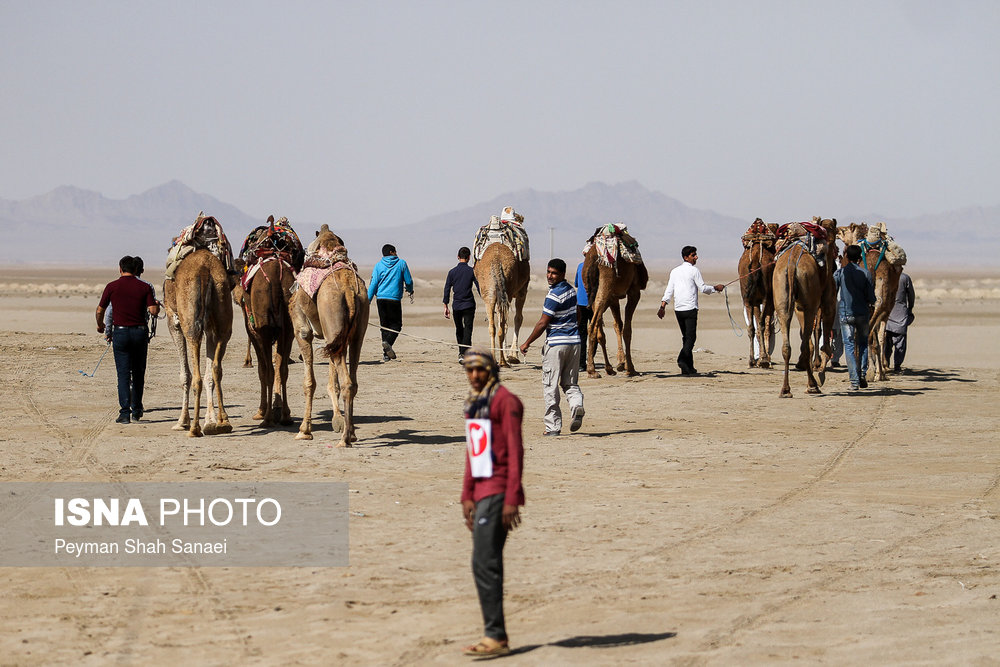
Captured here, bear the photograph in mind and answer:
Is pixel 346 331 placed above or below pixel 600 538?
above

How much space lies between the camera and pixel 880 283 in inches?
813

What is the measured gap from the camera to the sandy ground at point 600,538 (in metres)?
7.32

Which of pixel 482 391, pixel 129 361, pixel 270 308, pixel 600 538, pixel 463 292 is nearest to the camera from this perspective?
pixel 482 391

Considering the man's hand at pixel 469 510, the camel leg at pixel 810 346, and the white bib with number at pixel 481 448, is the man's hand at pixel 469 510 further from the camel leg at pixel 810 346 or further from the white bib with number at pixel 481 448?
the camel leg at pixel 810 346

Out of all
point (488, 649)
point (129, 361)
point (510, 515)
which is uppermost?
point (129, 361)

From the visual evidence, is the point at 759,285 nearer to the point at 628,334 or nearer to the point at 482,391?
the point at 628,334

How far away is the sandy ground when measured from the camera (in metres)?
7.32

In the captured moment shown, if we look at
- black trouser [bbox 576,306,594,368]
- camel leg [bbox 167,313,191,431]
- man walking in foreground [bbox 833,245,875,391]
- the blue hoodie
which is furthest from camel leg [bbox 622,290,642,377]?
camel leg [bbox 167,313,191,431]

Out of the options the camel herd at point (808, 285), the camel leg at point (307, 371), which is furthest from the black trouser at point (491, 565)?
the camel herd at point (808, 285)

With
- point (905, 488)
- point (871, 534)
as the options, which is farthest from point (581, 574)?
point (905, 488)

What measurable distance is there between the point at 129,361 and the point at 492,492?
31.8 ft

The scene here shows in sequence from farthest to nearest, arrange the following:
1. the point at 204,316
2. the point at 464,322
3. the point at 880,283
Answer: the point at 464,322 → the point at 880,283 → the point at 204,316

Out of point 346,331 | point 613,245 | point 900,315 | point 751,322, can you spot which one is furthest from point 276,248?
point 900,315

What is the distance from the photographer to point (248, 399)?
1847 centimetres
